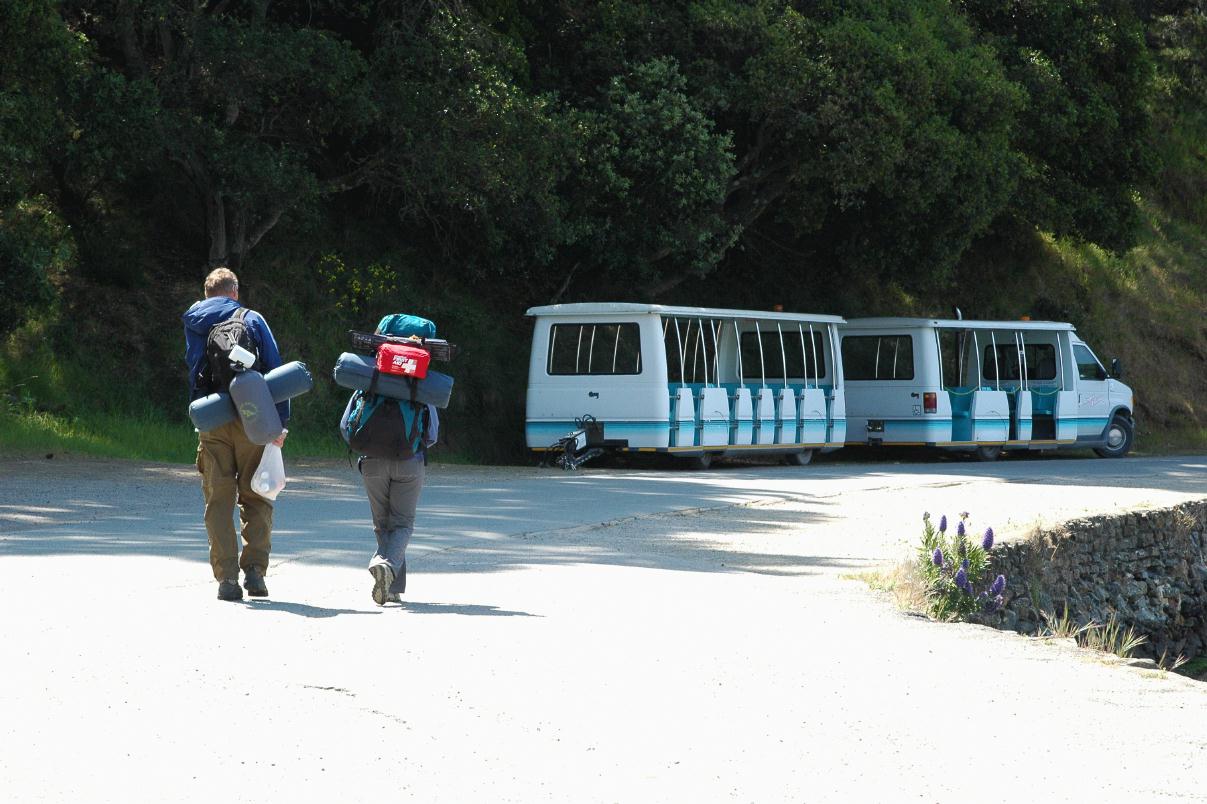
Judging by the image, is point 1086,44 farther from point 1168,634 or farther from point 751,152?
point 1168,634

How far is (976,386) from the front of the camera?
2988 cm

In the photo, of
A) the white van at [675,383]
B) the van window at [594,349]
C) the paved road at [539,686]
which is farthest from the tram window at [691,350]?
the paved road at [539,686]

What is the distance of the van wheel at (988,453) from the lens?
1149 inches

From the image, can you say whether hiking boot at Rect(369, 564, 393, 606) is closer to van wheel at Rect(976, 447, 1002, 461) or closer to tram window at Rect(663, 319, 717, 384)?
tram window at Rect(663, 319, 717, 384)

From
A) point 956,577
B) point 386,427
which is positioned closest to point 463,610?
point 386,427

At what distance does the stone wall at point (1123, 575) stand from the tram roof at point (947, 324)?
1006 cm

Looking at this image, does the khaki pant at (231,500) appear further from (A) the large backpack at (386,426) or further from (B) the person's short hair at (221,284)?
(B) the person's short hair at (221,284)

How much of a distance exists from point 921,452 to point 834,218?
6.66 meters

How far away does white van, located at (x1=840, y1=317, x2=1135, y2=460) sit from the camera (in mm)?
28156

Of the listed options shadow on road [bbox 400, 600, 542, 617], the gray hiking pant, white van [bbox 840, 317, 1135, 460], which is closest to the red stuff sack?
the gray hiking pant

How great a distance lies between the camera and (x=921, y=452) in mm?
31812

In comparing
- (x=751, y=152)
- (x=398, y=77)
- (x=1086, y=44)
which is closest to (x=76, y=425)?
(x=398, y=77)

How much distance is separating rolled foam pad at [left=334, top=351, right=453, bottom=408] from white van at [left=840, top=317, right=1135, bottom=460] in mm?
19716

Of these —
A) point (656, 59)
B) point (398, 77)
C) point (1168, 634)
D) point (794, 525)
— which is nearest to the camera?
point (794, 525)
